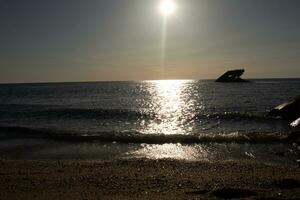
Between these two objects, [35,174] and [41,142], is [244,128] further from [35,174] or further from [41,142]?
[35,174]

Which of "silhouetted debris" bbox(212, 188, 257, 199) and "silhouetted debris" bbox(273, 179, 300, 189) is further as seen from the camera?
"silhouetted debris" bbox(273, 179, 300, 189)

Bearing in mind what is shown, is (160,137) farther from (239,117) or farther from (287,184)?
(239,117)

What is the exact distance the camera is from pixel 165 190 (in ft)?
34.1

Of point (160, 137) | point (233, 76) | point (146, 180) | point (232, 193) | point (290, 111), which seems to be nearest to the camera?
point (232, 193)

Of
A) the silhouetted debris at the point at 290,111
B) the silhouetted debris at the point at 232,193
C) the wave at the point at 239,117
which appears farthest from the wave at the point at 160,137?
the silhouetted debris at the point at 232,193

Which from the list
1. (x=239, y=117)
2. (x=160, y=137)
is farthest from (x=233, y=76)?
(x=160, y=137)

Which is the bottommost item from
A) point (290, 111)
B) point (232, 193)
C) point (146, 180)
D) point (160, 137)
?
point (160, 137)

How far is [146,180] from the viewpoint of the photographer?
458 inches

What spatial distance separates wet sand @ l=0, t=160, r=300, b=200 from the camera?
9.89 metres

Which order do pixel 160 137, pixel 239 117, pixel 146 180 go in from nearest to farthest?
pixel 146 180, pixel 160 137, pixel 239 117

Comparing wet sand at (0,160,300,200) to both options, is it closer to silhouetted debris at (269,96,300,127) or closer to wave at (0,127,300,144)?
wave at (0,127,300,144)

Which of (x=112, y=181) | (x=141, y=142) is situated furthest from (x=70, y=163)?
(x=141, y=142)

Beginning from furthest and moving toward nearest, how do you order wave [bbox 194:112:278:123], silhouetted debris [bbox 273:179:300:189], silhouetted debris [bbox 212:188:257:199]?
wave [bbox 194:112:278:123]
silhouetted debris [bbox 273:179:300:189]
silhouetted debris [bbox 212:188:257:199]

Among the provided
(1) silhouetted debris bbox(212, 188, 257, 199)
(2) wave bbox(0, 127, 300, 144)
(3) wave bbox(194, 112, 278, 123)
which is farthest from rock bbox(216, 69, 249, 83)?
(1) silhouetted debris bbox(212, 188, 257, 199)
